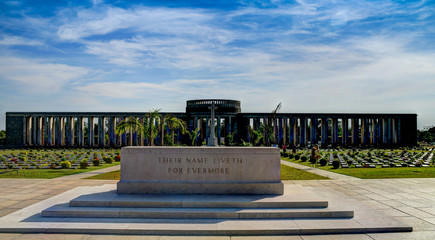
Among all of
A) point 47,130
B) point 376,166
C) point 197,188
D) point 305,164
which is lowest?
point 305,164

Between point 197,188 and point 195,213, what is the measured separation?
1.82 m

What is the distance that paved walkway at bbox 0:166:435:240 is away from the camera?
820 centimetres

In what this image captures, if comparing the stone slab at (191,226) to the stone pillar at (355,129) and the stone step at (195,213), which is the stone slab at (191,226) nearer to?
the stone step at (195,213)

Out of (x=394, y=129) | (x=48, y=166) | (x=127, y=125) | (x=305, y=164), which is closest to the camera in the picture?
(x=48, y=166)

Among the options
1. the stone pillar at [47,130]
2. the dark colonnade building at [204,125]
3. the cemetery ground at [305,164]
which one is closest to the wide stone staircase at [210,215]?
the cemetery ground at [305,164]

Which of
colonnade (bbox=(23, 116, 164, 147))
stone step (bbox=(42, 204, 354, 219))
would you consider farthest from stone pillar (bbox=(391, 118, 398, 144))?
stone step (bbox=(42, 204, 354, 219))

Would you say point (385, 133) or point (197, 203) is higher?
point (385, 133)

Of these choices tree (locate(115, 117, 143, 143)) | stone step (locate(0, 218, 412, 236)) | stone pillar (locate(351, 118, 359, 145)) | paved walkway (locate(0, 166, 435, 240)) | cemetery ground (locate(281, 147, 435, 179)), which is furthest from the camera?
stone pillar (locate(351, 118, 359, 145))

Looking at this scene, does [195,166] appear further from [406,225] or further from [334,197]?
[406,225]

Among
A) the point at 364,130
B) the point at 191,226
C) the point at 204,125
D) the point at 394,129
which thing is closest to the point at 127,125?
the point at 191,226

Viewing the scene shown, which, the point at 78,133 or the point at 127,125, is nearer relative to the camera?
the point at 127,125

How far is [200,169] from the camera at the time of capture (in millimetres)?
11289

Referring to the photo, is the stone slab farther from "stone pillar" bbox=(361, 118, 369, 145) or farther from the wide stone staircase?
"stone pillar" bbox=(361, 118, 369, 145)

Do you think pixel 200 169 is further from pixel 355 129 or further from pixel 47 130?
pixel 47 130
